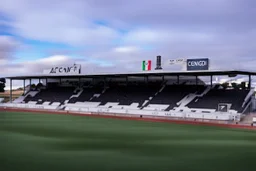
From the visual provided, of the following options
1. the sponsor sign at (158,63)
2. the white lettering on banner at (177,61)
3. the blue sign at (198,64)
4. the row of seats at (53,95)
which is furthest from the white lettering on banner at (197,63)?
the row of seats at (53,95)

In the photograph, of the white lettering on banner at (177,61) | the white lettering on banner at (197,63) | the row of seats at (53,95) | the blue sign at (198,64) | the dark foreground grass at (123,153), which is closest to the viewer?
the dark foreground grass at (123,153)

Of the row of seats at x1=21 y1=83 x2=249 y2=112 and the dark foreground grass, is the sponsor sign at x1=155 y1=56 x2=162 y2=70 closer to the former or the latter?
the row of seats at x1=21 y1=83 x2=249 y2=112

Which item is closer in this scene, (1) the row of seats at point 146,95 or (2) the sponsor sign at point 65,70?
(1) the row of seats at point 146,95

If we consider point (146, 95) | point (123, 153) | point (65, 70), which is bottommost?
point (123, 153)

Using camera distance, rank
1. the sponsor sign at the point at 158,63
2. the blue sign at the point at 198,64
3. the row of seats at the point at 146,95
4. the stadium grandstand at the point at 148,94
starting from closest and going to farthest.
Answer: the blue sign at the point at 198,64, the stadium grandstand at the point at 148,94, the row of seats at the point at 146,95, the sponsor sign at the point at 158,63

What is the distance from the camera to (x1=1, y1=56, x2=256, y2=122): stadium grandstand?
33719mm

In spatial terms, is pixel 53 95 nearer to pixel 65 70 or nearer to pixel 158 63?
pixel 65 70

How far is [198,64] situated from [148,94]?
9.62 meters

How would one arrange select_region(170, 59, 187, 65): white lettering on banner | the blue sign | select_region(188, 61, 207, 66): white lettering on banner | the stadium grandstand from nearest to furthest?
the blue sign < select_region(188, 61, 207, 66): white lettering on banner < the stadium grandstand < select_region(170, 59, 187, 65): white lettering on banner

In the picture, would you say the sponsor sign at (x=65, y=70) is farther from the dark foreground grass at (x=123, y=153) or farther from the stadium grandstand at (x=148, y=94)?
the dark foreground grass at (x=123, y=153)

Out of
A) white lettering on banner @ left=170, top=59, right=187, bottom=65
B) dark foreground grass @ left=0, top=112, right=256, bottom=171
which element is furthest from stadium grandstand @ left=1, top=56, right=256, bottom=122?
dark foreground grass @ left=0, top=112, right=256, bottom=171

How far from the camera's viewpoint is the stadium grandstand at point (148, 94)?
33.7 m

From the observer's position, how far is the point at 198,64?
33.9 m

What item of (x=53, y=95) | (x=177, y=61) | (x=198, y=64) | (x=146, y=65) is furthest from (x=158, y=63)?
(x=53, y=95)
